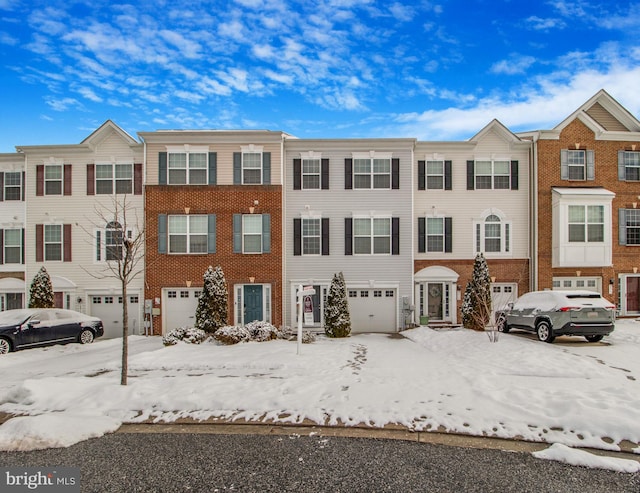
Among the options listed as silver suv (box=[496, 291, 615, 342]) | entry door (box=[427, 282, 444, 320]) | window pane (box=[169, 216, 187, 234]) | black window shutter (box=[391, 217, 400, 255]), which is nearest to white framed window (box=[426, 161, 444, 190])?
black window shutter (box=[391, 217, 400, 255])

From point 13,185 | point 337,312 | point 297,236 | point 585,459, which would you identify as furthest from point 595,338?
point 13,185

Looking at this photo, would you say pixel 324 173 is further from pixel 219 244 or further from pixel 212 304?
pixel 212 304

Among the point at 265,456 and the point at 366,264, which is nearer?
the point at 265,456

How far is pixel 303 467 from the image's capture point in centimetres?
492

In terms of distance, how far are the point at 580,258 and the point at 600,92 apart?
8.04 meters

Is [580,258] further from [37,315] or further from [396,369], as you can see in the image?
[37,315]

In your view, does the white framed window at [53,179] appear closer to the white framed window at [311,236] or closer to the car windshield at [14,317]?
the car windshield at [14,317]

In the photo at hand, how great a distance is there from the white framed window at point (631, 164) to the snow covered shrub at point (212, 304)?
19109 mm

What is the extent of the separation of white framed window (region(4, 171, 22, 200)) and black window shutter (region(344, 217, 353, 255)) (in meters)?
15.2

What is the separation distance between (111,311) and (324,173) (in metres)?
11.4

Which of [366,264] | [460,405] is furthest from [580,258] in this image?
[460,405]

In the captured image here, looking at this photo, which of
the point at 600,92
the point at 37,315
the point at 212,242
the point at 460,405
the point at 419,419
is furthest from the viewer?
the point at 600,92

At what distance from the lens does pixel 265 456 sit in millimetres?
5234

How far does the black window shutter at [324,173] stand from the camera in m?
18.2
